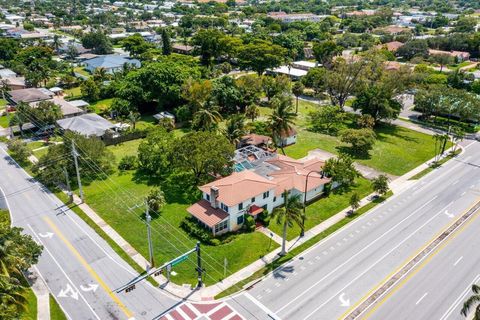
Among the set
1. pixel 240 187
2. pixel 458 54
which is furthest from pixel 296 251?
pixel 458 54

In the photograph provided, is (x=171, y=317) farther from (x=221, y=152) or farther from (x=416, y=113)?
(x=416, y=113)

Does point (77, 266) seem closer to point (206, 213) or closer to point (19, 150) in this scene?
point (206, 213)

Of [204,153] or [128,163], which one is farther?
[128,163]

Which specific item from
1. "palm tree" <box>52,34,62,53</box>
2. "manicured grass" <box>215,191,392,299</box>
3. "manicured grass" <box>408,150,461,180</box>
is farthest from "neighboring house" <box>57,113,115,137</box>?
"palm tree" <box>52,34,62,53</box>

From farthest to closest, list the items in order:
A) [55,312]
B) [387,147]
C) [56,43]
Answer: [56,43] → [387,147] → [55,312]

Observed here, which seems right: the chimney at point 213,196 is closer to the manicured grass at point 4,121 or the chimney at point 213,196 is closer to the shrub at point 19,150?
the shrub at point 19,150

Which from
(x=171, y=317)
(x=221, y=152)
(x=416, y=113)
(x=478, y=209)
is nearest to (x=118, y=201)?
(x=221, y=152)

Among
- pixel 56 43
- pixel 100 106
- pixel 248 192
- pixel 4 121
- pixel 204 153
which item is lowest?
pixel 4 121
